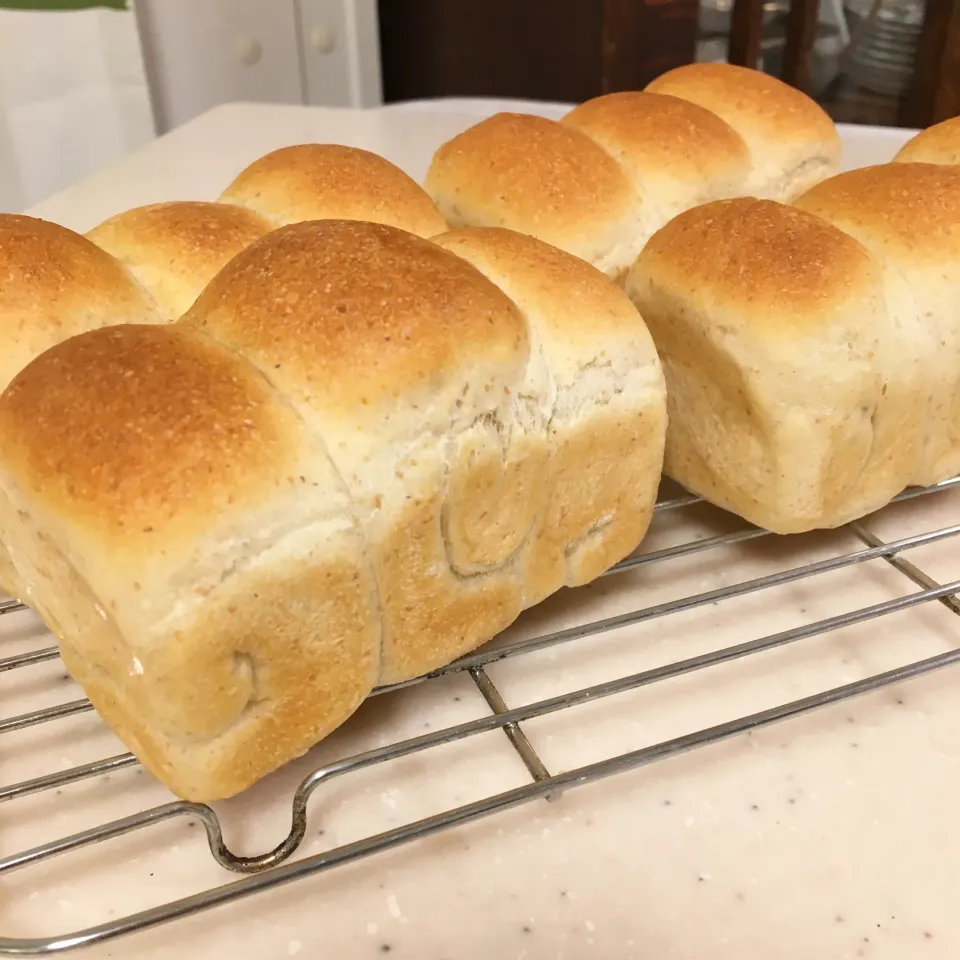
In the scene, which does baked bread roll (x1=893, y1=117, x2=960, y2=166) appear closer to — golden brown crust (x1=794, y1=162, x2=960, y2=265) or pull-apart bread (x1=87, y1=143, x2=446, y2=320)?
golden brown crust (x1=794, y1=162, x2=960, y2=265)

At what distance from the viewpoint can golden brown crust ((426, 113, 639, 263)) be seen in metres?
1.06

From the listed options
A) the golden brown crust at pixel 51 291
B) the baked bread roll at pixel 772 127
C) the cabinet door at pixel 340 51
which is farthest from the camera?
the cabinet door at pixel 340 51

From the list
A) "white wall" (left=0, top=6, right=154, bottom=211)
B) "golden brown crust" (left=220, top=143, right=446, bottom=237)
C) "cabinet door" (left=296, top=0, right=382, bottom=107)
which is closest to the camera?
"golden brown crust" (left=220, top=143, right=446, bottom=237)

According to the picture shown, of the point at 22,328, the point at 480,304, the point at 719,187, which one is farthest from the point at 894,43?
the point at 22,328

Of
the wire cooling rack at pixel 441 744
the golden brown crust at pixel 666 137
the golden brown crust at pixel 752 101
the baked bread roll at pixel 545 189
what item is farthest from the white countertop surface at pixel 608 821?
the golden brown crust at pixel 752 101

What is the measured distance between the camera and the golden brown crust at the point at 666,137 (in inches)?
45.9

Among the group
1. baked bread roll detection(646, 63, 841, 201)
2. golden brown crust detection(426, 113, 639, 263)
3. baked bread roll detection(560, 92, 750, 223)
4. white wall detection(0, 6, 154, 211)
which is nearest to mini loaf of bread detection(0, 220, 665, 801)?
golden brown crust detection(426, 113, 639, 263)

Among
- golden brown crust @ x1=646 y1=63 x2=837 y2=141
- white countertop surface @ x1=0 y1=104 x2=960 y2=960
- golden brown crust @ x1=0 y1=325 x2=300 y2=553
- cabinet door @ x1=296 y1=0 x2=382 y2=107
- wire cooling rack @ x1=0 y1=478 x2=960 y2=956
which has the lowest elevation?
white countertop surface @ x1=0 y1=104 x2=960 y2=960

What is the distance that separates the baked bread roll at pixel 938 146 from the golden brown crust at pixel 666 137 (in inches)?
9.0

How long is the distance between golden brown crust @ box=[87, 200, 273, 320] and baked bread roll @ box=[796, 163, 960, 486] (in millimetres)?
622

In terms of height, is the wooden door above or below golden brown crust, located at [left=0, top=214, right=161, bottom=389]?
below

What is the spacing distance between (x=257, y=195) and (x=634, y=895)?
2.72 feet

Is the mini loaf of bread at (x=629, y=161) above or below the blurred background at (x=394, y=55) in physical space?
above

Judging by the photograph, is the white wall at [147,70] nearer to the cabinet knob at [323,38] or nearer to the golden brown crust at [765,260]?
the cabinet knob at [323,38]
